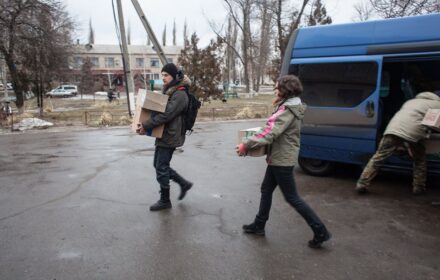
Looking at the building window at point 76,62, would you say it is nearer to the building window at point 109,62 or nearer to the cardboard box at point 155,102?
the cardboard box at point 155,102

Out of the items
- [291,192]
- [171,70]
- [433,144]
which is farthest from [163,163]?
[433,144]

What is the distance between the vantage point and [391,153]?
18.4ft

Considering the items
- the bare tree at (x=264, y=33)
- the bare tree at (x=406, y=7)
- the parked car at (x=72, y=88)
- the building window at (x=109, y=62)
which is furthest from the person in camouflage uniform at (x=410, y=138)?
the building window at (x=109, y=62)

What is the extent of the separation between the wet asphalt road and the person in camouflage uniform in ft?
0.97

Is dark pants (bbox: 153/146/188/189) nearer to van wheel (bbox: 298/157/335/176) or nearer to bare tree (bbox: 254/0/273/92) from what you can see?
van wheel (bbox: 298/157/335/176)

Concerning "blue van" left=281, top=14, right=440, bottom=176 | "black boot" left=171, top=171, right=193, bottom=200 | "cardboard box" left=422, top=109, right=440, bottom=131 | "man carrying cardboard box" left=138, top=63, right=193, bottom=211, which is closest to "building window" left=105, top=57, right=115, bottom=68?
"blue van" left=281, top=14, right=440, bottom=176

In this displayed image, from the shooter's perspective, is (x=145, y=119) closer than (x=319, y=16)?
Yes

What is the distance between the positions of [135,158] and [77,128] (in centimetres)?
767

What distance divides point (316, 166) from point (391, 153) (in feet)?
5.27

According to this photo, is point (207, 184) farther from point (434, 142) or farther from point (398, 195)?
point (434, 142)

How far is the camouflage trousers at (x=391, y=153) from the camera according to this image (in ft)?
18.2

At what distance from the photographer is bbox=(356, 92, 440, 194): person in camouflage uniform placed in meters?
5.38

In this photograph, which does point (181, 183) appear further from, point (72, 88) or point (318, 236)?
point (72, 88)

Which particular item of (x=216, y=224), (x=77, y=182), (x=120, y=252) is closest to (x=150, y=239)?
(x=120, y=252)
